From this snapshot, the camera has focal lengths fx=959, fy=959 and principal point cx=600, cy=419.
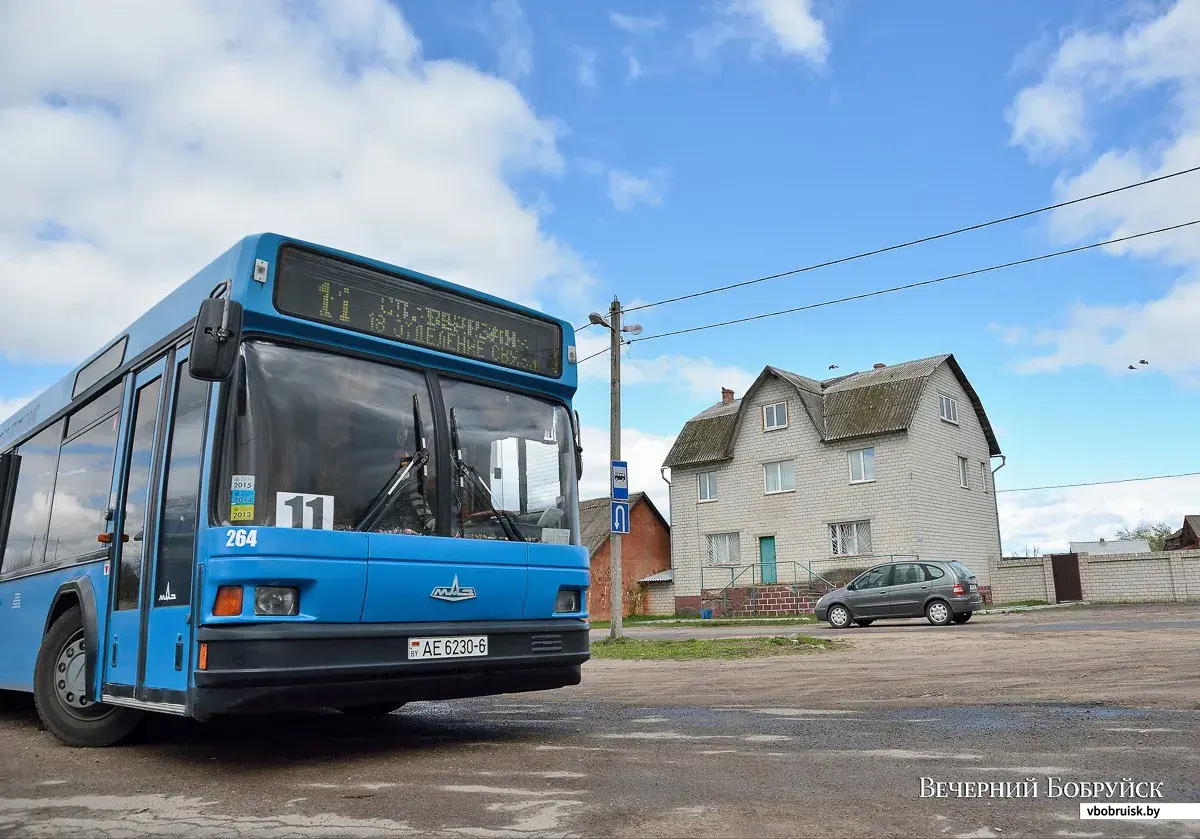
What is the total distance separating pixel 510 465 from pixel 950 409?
35.0 metres

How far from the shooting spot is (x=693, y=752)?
605 centimetres

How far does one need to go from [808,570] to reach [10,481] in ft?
101

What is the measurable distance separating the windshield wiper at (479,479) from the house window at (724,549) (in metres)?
33.7

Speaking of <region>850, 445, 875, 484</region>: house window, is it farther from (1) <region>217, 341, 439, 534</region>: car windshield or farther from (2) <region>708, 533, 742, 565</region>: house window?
(1) <region>217, 341, 439, 534</region>: car windshield

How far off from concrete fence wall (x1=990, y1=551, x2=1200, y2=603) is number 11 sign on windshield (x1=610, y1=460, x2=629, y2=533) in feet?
76.7

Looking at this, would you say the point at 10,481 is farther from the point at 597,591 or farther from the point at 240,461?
the point at 597,591

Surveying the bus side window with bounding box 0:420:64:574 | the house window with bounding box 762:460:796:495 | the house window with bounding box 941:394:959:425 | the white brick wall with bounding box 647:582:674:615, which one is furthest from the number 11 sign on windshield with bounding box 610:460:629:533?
the white brick wall with bounding box 647:582:674:615

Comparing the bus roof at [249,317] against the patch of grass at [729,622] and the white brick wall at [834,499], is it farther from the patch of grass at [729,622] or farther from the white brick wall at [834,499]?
the white brick wall at [834,499]

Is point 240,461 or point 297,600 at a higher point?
point 240,461

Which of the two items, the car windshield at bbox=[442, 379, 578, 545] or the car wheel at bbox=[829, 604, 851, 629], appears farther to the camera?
the car wheel at bbox=[829, 604, 851, 629]

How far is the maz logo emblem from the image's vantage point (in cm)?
597

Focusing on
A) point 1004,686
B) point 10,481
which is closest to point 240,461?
point 10,481

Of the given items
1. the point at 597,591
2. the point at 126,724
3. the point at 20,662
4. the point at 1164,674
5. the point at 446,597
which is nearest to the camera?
the point at 446,597

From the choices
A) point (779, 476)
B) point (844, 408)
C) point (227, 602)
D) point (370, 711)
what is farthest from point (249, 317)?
point (779, 476)
